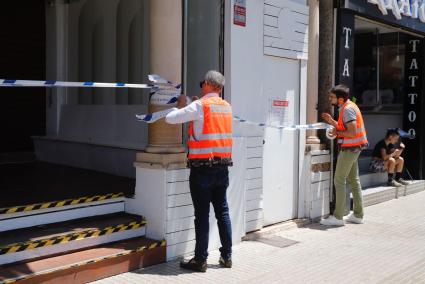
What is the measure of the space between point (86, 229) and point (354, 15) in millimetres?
5692

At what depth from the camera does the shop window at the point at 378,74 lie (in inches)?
511

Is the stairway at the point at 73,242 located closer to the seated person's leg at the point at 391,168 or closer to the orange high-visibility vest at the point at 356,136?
the orange high-visibility vest at the point at 356,136

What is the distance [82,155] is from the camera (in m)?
8.18

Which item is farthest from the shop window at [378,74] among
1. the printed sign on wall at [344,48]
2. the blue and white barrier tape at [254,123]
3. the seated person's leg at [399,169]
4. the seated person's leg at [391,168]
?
the blue and white barrier tape at [254,123]

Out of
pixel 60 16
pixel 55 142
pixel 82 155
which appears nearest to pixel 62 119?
pixel 55 142

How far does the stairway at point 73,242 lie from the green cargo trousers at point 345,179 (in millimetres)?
3083

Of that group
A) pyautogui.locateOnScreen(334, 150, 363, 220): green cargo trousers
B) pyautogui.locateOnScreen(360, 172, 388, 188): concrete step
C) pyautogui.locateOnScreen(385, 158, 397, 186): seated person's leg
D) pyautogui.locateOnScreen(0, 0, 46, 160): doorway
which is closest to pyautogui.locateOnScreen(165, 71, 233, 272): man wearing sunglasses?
pyautogui.locateOnScreen(334, 150, 363, 220): green cargo trousers

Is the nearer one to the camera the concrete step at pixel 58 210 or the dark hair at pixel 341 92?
the concrete step at pixel 58 210

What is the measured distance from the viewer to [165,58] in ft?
A: 18.3

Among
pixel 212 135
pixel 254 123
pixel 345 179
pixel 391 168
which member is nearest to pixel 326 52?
pixel 345 179

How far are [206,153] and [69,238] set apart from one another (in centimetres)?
148

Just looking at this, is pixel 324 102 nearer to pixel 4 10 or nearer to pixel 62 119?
pixel 62 119

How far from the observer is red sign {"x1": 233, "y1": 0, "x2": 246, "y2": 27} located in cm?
622

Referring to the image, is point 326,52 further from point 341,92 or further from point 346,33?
point 341,92
